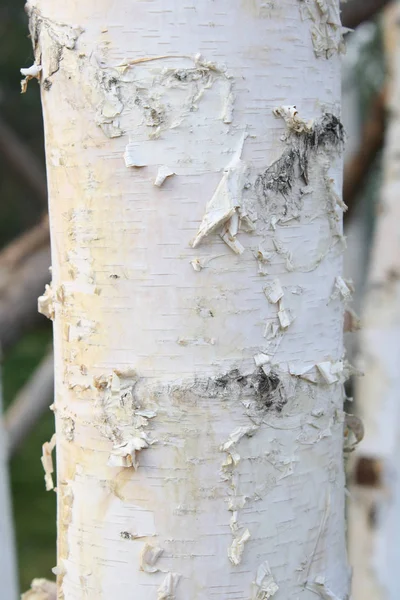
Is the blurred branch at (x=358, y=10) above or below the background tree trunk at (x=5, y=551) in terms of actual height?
above

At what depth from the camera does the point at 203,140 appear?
0.50 m

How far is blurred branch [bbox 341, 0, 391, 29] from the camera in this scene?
1.71m

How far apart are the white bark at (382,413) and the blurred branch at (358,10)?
13 centimetres

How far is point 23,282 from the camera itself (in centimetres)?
180

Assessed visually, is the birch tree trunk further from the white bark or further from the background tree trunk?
the white bark

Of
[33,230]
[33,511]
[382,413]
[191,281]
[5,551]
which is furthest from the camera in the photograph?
[33,511]

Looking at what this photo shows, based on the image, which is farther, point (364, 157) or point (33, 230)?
point (364, 157)

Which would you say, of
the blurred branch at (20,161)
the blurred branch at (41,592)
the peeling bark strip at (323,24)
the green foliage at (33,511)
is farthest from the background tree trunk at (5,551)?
the blurred branch at (20,161)

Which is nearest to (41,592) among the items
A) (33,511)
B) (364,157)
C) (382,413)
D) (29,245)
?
(382,413)

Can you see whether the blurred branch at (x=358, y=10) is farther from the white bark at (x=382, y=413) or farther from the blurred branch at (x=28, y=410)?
the blurred branch at (x=28, y=410)

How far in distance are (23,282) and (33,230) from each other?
18cm

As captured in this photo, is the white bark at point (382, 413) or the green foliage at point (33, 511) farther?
the green foliage at point (33, 511)

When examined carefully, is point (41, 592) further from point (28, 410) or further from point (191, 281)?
point (28, 410)

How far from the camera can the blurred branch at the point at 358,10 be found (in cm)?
171
